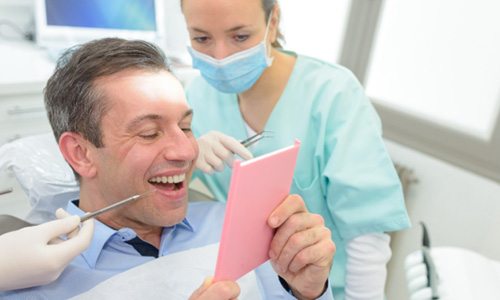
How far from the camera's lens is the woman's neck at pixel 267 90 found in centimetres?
141

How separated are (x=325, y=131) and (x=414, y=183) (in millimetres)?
931

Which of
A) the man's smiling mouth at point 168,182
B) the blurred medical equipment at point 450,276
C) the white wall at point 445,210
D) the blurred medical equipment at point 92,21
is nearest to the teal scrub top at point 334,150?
the blurred medical equipment at point 450,276

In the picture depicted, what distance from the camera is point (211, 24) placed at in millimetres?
1208

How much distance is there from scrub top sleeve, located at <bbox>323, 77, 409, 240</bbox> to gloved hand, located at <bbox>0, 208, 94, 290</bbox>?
664 mm

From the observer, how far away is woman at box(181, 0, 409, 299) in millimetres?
1203

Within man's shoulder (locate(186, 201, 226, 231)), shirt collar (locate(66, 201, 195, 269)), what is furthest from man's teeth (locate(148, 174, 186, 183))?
man's shoulder (locate(186, 201, 226, 231))

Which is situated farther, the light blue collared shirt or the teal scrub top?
the teal scrub top

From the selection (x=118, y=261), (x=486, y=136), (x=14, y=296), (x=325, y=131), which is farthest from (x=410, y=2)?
(x=14, y=296)

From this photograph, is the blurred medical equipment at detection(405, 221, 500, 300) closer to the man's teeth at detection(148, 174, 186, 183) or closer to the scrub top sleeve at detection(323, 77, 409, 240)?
the scrub top sleeve at detection(323, 77, 409, 240)

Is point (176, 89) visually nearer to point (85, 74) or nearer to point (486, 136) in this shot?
point (85, 74)

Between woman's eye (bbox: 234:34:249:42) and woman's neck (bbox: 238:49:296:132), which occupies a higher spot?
woman's eye (bbox: 234:34:249:42)

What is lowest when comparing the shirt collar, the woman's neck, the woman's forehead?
the shirt collar

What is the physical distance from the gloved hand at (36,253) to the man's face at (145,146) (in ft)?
0.61

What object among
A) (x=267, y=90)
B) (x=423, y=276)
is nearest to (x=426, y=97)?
(x=267, y=90)
